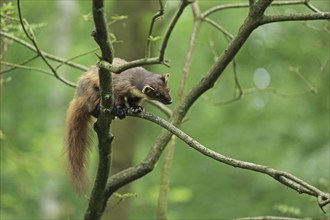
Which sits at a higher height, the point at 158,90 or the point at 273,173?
the point at 158,90

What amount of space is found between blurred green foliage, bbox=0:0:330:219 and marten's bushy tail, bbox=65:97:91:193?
434cm

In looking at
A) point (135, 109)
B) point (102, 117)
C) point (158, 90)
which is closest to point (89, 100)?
point (135, 109)

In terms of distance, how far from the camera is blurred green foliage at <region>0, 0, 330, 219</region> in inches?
434

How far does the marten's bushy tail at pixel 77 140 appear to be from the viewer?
496cm

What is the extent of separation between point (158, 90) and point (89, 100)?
57 cm

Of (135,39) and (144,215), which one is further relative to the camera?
(144,215)

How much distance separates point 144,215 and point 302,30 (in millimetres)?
4343

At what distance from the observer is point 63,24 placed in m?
14.6

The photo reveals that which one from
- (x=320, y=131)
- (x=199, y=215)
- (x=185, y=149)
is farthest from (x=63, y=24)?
(x=320, y=131)

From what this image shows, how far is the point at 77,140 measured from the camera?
5117mm

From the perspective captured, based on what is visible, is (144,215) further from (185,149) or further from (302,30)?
(302,30)

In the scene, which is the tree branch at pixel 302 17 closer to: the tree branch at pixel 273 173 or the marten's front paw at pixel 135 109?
the tree branch at pixel 273 173

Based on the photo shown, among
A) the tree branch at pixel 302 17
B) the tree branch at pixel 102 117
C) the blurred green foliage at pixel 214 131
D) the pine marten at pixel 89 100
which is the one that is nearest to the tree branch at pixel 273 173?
the tree branch at pixel 102 117

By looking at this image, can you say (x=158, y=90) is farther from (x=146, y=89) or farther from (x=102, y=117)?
(x=102, y=117)
